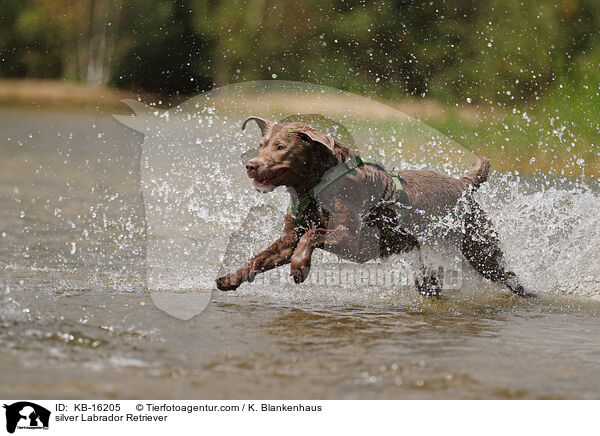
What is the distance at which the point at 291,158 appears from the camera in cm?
478

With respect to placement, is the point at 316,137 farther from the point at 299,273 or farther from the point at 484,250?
the point at 484,250

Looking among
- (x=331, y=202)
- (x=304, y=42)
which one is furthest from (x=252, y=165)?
(x=304, y=42)

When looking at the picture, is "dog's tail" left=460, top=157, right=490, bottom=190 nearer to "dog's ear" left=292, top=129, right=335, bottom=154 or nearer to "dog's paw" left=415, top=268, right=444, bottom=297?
"dog's paw" left=415, top=268, right=444, bottom=297

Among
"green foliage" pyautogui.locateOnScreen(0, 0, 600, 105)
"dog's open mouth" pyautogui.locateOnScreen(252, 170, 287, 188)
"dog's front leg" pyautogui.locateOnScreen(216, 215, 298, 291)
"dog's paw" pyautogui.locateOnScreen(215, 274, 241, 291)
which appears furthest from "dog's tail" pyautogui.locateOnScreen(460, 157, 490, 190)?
"green foliage" pyautogui.locateOnScreen(0, 0, 600, 105)

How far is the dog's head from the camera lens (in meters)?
4.71

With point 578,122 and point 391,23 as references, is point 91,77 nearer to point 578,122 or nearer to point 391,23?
point 391,23

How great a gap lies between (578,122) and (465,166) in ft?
11.8

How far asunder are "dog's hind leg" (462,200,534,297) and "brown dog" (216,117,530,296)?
8.3 inches

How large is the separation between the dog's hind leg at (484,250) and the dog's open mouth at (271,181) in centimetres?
158

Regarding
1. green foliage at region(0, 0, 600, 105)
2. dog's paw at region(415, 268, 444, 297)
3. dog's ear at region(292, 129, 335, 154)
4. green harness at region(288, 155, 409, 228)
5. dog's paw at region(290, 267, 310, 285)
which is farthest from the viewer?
green foliage at region(0, 0, 600, 105)

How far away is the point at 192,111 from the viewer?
6898 millimetres

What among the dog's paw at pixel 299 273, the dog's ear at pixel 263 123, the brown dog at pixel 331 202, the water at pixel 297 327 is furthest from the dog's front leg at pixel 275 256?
the dog's ear at pixel 263 123
